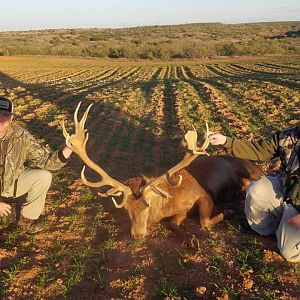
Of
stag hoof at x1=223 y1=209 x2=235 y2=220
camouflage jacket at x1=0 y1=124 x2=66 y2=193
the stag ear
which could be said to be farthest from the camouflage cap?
stag hoof at x1=223 y1=209 x2=235 y2=220

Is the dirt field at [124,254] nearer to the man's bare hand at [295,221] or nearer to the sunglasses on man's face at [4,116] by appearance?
the man's bare hand at [295,221]

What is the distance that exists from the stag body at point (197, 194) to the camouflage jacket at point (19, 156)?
1184mm

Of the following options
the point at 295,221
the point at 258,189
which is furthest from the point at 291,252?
the point at 258,189

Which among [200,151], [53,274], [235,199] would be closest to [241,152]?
[200,151]

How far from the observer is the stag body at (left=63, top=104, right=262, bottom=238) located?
5680mm

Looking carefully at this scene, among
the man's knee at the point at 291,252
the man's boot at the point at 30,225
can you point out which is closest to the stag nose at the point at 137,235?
the man's boot at the point at 30,225

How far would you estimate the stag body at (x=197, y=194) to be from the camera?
5.77m

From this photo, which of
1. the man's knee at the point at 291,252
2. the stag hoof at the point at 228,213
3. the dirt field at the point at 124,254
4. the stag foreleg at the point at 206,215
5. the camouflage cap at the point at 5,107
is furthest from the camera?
the stag hoof at the point at 228,213

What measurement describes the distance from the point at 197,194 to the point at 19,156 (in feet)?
8.21

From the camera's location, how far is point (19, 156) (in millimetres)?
5734

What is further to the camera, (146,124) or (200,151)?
(146,124)

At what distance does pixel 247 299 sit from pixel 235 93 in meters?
14.6

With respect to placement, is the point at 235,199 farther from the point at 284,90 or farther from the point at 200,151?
the point at 284,90

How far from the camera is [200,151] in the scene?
5586 mm
